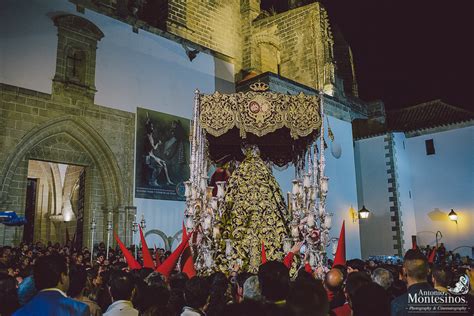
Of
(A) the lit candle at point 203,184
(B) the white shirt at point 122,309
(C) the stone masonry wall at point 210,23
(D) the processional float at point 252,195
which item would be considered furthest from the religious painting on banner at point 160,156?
(B) the white shirt at point 122,309

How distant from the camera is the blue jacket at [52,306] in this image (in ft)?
8.38

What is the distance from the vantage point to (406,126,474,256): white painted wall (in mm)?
18297

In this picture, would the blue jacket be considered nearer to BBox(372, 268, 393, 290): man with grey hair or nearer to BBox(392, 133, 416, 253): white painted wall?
BBox(372, 268, 393, 290): man with grey hair

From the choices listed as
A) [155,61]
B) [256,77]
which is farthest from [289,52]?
[155,61]

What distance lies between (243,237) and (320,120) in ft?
8.72

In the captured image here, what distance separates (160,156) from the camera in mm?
13406

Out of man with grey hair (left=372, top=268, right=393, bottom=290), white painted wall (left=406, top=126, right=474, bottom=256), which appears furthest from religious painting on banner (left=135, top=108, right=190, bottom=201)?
white painted wall (left=406, top=126, right=474, bottom=256)

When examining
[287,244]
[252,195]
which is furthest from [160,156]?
[287,244]

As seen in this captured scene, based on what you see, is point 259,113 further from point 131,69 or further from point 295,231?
point 131,69

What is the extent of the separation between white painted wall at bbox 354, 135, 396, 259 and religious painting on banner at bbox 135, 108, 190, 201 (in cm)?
1003

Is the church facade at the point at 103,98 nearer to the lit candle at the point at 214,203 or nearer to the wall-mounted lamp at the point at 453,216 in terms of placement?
the wall-mounted lamp at the point at 453,216

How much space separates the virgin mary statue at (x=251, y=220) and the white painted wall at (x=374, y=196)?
1235 cm

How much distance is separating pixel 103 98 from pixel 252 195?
6392mm

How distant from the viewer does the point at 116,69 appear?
1309cm
